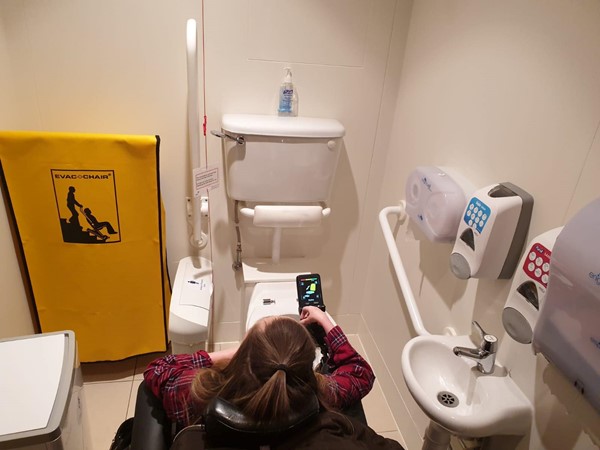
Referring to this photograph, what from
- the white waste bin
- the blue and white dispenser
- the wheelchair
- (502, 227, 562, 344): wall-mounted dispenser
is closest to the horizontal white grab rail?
(502, 227, 562, 344): wall-mounted dispenser

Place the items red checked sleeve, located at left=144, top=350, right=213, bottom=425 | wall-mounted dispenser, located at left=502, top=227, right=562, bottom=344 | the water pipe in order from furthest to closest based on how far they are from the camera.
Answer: the water pipe, red checked sleeve, located at left=144, top=350, right=213, bottom=425, wall-mounted dispenser, located at left=502, top=227, right=562, bottom=344

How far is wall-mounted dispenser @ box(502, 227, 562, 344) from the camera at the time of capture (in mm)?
867

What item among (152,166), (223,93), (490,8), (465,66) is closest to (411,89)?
(465,66)

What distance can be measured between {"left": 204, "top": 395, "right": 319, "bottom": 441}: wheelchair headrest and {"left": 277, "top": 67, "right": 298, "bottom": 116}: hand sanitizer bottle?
113cm

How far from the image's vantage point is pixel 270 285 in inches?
69.4

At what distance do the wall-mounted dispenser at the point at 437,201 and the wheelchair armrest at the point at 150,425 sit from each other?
865 mm

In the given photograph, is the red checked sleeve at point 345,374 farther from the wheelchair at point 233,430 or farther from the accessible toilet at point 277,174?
the accessible toilet at point 277,174

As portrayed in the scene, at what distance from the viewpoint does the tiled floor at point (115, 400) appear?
5.42 ft

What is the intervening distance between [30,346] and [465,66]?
1.44 metres

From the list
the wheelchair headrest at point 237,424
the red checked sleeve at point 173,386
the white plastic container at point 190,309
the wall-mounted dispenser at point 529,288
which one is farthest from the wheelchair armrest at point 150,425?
the wall-mounted dispenser at point 529,288

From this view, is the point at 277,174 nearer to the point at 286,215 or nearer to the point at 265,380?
the point at 286,215

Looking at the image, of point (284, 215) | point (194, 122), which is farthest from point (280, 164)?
point (194, 122)

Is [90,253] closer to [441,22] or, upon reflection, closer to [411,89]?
[411,89]

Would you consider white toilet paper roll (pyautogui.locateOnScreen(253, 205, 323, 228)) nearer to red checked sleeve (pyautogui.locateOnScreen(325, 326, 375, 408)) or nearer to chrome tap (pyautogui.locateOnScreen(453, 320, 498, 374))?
red checked sleeve (pyautogui.locateOnScreen(325, 326, 375, 408))
